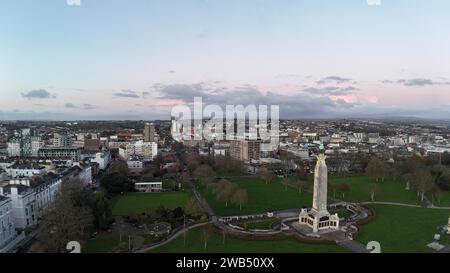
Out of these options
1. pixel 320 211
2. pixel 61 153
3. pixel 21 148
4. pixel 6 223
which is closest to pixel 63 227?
pixel 6 223

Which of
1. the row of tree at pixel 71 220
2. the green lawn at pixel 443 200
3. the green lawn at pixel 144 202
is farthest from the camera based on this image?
the green lawn at pixel 443 200

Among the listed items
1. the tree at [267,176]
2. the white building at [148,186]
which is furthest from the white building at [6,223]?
the tree at [267,176]

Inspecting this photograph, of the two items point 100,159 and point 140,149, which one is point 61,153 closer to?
point 100,159

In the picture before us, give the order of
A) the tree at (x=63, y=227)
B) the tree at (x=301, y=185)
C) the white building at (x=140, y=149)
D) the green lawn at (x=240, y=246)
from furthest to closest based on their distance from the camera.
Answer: the white building at (x=140, y=149)
the tree at (x=301, y=185)
the green lawn at (x=240, y=246)
the tree at (x=63, y=227)

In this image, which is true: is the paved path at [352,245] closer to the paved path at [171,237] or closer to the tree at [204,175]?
the paved path at [171,237]

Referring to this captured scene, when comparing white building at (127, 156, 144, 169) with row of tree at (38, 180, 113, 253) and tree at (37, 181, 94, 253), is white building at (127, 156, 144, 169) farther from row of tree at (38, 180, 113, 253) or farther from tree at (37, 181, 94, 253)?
tree at (37, 181, 94, 253)
